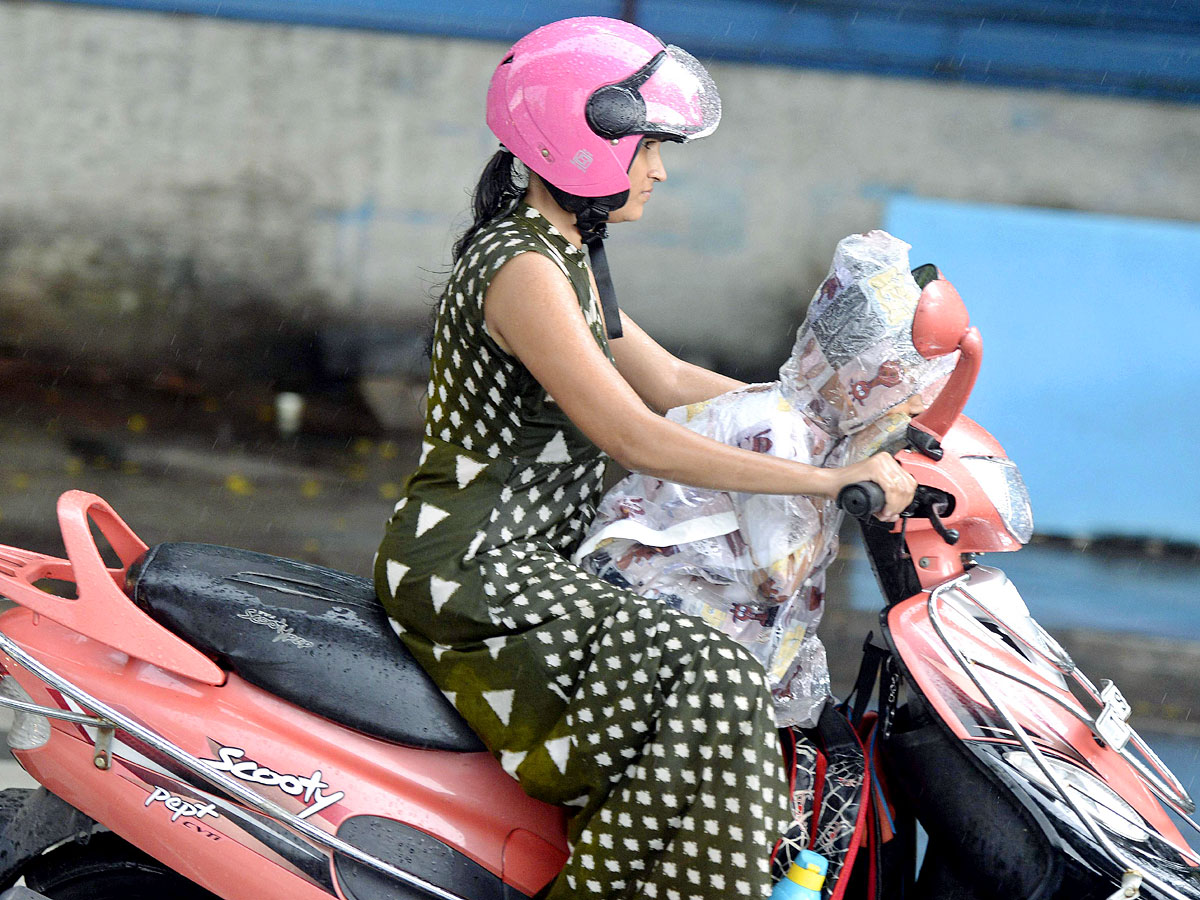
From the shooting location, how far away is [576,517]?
71.6 inches

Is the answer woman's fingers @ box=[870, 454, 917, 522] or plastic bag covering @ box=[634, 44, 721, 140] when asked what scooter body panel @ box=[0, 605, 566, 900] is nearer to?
woman's fingers @ box=[870, 454, 917, 522]

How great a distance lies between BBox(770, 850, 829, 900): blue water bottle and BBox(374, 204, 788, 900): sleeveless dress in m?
0.07

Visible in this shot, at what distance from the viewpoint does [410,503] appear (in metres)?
1.76

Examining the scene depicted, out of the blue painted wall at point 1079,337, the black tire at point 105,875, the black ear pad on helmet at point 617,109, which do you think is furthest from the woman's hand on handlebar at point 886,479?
the blue painted wall at point 1079,337

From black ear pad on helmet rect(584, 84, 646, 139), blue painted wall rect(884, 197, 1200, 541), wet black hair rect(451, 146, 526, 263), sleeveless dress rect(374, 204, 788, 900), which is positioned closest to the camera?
sleeveless dress rect(374, 204, 788, 900)

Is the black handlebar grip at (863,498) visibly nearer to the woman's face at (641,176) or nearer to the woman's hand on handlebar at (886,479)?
the woman's hand on handlebar at (886,479)

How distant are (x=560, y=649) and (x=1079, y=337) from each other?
130 inches

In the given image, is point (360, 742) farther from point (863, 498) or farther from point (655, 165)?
point (655, 165)

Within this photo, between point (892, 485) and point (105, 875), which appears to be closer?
point (892, 485)

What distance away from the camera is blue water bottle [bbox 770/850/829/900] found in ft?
5.19

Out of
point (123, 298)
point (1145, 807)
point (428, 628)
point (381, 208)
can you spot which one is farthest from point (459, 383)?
point (123, 298)

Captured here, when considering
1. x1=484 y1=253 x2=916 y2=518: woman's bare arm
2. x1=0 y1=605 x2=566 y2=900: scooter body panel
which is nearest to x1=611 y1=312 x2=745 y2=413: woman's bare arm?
x1=484 y1=253 x2=916 y2=518: woman's bare arm

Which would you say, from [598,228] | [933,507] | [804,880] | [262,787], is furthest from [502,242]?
[804,880]

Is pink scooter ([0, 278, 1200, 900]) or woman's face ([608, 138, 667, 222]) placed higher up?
woman's face ([608, 138, 667, 222])
